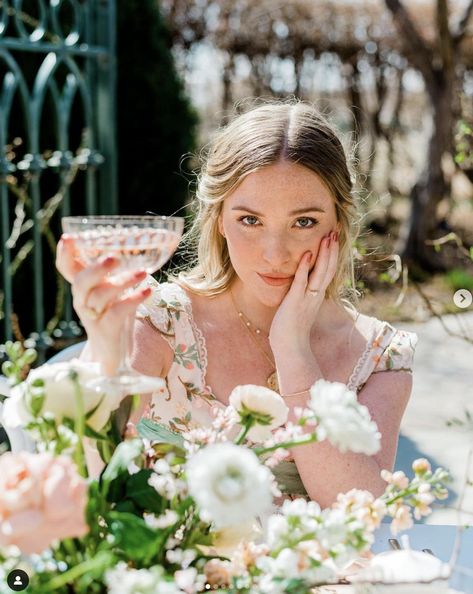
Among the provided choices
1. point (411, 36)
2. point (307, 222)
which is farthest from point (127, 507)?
point (411, 36)

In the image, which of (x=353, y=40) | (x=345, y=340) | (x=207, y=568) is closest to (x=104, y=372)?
(x=207, y=568)

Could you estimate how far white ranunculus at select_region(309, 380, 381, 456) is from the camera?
2.73ft

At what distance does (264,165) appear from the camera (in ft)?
6.27

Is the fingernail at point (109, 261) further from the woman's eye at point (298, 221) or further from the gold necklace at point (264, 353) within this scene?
the gold necklace at point (264, 353)

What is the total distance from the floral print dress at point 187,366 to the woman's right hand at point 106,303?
948mm

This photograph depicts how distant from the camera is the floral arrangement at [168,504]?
0.74 metres

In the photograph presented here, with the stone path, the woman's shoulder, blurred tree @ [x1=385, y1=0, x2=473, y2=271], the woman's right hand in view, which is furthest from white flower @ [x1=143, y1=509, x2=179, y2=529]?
blurred tree @ [x1=385, y1=0, x2=473, y2=271]

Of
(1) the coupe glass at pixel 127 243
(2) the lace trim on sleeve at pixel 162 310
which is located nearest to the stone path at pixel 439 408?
(2) the lace trim on sleeve at pixel 162 310

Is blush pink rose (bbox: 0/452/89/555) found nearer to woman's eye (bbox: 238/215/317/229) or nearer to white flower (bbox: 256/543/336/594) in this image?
white flower (bbox: 256/543/336/594)

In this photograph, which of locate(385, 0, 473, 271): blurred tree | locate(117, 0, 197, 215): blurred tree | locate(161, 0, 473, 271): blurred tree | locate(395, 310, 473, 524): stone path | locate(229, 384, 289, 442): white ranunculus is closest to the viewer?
locate(229, 384, 289, 442): white ranunculus

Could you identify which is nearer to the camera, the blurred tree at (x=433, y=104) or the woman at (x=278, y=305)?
the woman at (x=278, y=305)

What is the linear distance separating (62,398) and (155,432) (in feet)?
3.17

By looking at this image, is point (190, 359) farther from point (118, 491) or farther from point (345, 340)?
point (118, 491)

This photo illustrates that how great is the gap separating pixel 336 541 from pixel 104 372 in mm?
342
